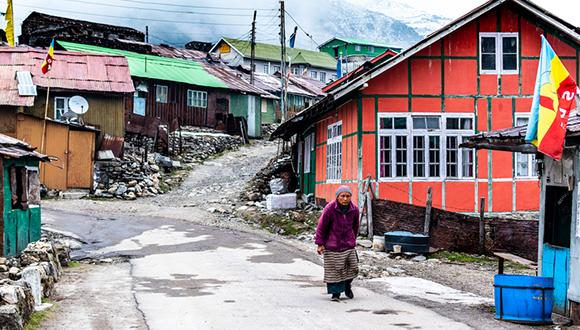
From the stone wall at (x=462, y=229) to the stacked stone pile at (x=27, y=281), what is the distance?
314 inches

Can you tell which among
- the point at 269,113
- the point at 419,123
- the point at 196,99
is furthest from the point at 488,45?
the point at 269,113

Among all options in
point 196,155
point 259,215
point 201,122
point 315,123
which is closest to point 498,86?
point 315,123

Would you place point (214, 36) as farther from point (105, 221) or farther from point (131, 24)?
point (105, 221)

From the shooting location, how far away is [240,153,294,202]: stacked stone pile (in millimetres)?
28469

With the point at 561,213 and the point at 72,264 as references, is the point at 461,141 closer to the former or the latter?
the point at 561,213

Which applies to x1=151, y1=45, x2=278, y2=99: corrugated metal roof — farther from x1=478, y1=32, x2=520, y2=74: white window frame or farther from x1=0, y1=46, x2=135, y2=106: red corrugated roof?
x1=478, y1=32, x2=520, y2=74: white window frame

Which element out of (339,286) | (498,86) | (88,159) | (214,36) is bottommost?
(339,286)

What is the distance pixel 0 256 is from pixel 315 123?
14262 millimetres

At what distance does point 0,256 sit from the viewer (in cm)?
1353

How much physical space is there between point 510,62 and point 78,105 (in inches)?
787

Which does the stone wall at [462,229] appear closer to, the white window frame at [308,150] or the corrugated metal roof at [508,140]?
the corrugated metal roof at [508,140]

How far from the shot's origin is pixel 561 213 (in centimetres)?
991

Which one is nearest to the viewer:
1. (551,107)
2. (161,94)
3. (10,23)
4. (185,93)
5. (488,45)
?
(551,107)

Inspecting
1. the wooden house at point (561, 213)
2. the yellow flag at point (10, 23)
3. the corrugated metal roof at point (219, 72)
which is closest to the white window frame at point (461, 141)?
the wooden house at point (561, 213)
